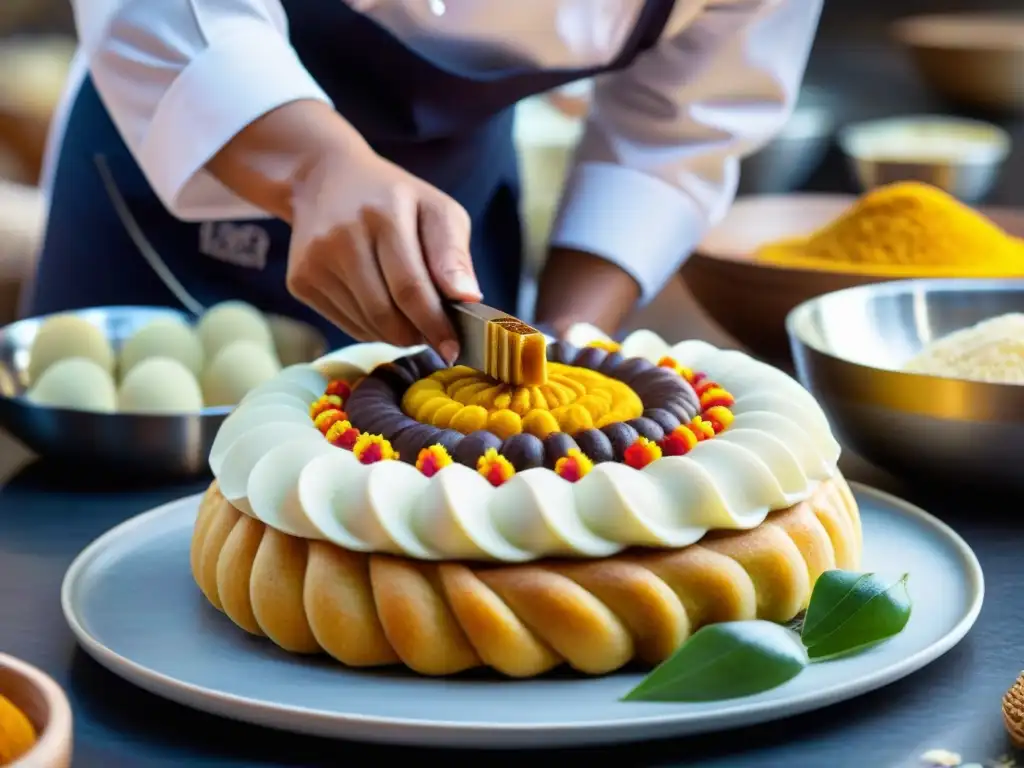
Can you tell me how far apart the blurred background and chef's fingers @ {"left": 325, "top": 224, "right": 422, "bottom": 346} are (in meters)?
1.61

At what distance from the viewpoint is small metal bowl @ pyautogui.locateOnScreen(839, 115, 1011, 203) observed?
2.78 metres

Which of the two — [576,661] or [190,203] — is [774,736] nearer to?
[576,661]

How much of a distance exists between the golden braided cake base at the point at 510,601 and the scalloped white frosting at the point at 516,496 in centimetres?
1

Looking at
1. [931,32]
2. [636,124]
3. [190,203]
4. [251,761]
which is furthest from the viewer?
[931,32]

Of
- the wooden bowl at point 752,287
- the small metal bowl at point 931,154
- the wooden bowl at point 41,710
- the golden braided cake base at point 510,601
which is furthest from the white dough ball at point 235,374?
the small metal bowl at point 931,154

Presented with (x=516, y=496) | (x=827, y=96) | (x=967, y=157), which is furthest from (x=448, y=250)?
(x=827, y=96)

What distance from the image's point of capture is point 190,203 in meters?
1.55

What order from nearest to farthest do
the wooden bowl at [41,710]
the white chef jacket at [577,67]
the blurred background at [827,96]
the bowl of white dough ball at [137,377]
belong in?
the wooden bowl at [41,710] < the bowl of white dough ball at [137,377] < the white chef jacket at [577,67] < the blurred background at [827,96]

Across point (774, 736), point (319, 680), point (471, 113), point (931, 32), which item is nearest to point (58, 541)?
point (319, 680)

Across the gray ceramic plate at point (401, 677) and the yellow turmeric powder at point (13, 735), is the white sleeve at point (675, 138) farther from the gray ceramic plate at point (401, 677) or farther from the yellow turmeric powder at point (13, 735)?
the yellow turmeric powder at point (13, 735)

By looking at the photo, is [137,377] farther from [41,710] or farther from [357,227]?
[41,710]

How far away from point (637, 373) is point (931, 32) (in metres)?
3.57

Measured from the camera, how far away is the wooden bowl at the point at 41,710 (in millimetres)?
600

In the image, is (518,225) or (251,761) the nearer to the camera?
(251,761)
